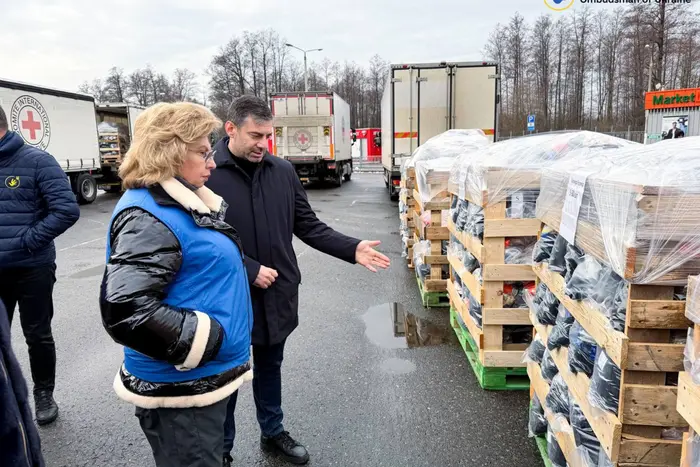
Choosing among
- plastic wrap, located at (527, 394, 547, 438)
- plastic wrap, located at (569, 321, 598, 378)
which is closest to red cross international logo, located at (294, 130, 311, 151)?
plastic wrap, located at (527, 394, 547, 438)

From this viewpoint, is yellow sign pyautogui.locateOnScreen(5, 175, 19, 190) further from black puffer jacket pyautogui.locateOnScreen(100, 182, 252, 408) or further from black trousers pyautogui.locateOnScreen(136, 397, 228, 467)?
black trousers pyautogui.locateOnScreen(136, 397, 228, 467)

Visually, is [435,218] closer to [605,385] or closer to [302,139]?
[605,385]

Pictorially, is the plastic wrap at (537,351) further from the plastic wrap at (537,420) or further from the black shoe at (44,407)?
the black shoe at (44,407)

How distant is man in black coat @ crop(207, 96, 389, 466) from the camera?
2.79 meters

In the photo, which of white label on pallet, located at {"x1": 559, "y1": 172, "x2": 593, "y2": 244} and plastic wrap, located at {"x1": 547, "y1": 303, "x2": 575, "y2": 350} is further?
plastic wrap, located at {"x1": 547, "y1": 303, "x2": 575, "y2": 350}

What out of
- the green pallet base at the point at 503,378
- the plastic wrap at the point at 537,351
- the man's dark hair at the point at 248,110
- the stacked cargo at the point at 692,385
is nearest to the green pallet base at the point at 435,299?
the green pallet base at the point at 503,378

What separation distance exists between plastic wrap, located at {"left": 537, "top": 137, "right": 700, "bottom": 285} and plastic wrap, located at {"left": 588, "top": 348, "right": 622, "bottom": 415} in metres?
0.41

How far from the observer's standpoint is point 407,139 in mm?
13133

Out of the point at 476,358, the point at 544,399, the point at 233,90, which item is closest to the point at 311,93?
the point at 476,358

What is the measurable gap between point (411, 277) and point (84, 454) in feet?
16.5

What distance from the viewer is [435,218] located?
573cm

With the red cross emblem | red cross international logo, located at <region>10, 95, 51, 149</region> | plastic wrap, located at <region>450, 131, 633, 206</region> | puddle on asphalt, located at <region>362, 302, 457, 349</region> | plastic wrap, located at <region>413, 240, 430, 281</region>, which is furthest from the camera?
the red cross emblem

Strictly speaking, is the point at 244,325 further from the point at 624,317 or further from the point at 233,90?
the point at 233,90

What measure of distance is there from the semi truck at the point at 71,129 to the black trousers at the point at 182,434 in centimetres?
1349
